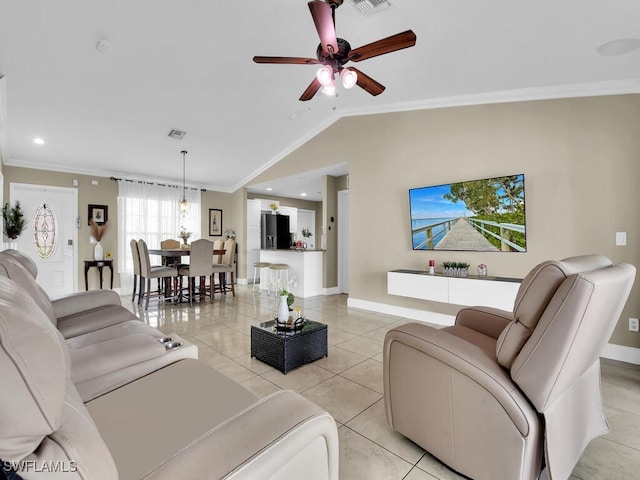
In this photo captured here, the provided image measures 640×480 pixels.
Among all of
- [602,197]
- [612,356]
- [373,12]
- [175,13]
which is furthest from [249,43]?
[612,356]

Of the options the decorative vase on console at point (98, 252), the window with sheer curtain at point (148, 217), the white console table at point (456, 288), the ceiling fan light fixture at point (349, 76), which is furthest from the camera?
the window with sheer curtain at point (148, 217)

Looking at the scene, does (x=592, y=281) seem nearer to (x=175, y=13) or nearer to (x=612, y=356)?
(x=612, y=356)

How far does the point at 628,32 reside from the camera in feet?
7.74

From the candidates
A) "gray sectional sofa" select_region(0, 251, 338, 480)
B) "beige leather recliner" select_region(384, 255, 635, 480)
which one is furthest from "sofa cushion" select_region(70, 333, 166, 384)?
"beige leather recliner" select_region(384, 255, 635, 480)

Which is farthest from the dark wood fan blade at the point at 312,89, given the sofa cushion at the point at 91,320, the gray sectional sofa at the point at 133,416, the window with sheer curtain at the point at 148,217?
the window with sheer curtain at the point at 148,217

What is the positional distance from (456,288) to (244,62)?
356 cm

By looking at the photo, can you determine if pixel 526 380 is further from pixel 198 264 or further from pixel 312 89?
pixel 198 264

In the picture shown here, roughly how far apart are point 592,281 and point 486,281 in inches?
96.1

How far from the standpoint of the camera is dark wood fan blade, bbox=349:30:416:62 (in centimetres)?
206

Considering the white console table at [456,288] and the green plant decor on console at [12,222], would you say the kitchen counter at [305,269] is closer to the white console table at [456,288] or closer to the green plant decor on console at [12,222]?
the white console table at [456,288]

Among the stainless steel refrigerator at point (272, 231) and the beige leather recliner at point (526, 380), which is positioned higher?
the stainless steel refrigerator at point (272, 231)

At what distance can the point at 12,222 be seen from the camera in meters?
4.90

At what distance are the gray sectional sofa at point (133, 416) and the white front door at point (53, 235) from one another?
16.7 ft

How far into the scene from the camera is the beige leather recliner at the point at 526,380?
1.15m
